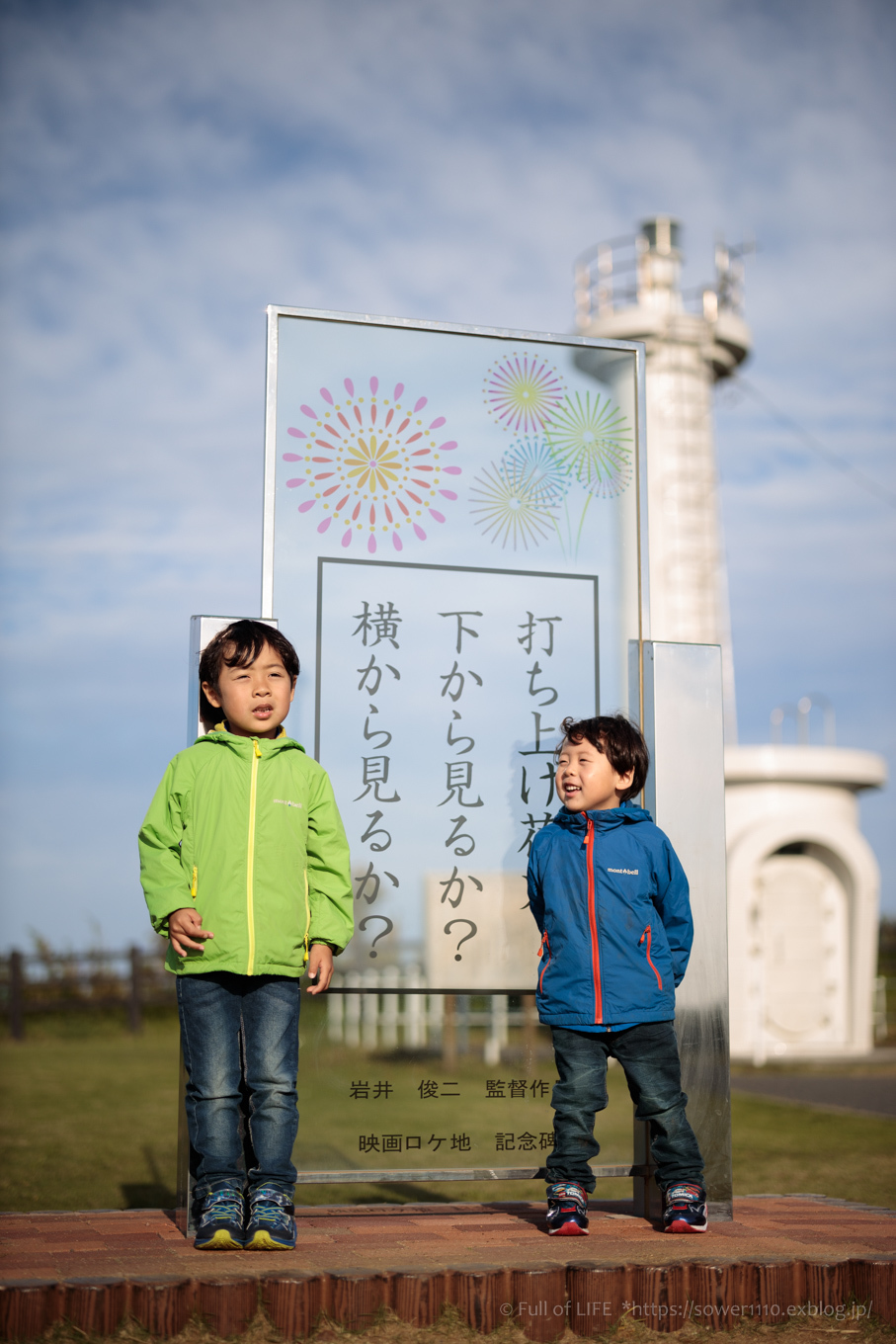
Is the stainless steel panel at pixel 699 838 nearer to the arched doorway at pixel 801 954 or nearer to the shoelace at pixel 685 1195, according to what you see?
the shoelace at pixel 685 1195

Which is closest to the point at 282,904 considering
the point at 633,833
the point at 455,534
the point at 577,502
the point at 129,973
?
the point at 633,833

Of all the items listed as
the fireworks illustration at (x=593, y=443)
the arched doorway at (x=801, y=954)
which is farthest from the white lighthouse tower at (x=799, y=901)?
the fireworks illustration at (x=593, y=443)

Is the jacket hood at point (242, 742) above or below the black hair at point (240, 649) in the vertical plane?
below

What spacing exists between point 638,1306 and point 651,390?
47.9 feet

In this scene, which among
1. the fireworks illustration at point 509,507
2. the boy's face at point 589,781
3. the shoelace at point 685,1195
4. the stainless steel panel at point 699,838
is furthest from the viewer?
the fireworks illustration at point 509,507

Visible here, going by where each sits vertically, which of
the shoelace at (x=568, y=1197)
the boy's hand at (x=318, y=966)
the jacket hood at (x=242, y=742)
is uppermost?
the jacket hood at (x=242, y=742)

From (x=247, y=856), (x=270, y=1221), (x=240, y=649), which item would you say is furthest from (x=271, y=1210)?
(x=240, y=649)

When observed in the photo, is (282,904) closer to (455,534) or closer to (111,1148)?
(455,534)

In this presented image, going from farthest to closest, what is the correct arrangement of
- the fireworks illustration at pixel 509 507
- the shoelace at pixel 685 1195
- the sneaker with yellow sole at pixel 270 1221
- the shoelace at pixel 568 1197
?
the fireworks illustration at pixel 509 507 < the shoelace at pixel 685 1195 < the shoelace at pixel 568 1197 < the sneaker with yellow sole at pixel 270 1221

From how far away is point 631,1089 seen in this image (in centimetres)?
315

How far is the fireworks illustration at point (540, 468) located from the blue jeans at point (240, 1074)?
5.70 feet

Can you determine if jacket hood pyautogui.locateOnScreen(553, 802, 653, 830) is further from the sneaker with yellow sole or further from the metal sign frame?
the sneaker with yellow sole

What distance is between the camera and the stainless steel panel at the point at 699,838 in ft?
11.3

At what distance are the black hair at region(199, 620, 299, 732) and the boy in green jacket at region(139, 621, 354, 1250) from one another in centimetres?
→ 18
